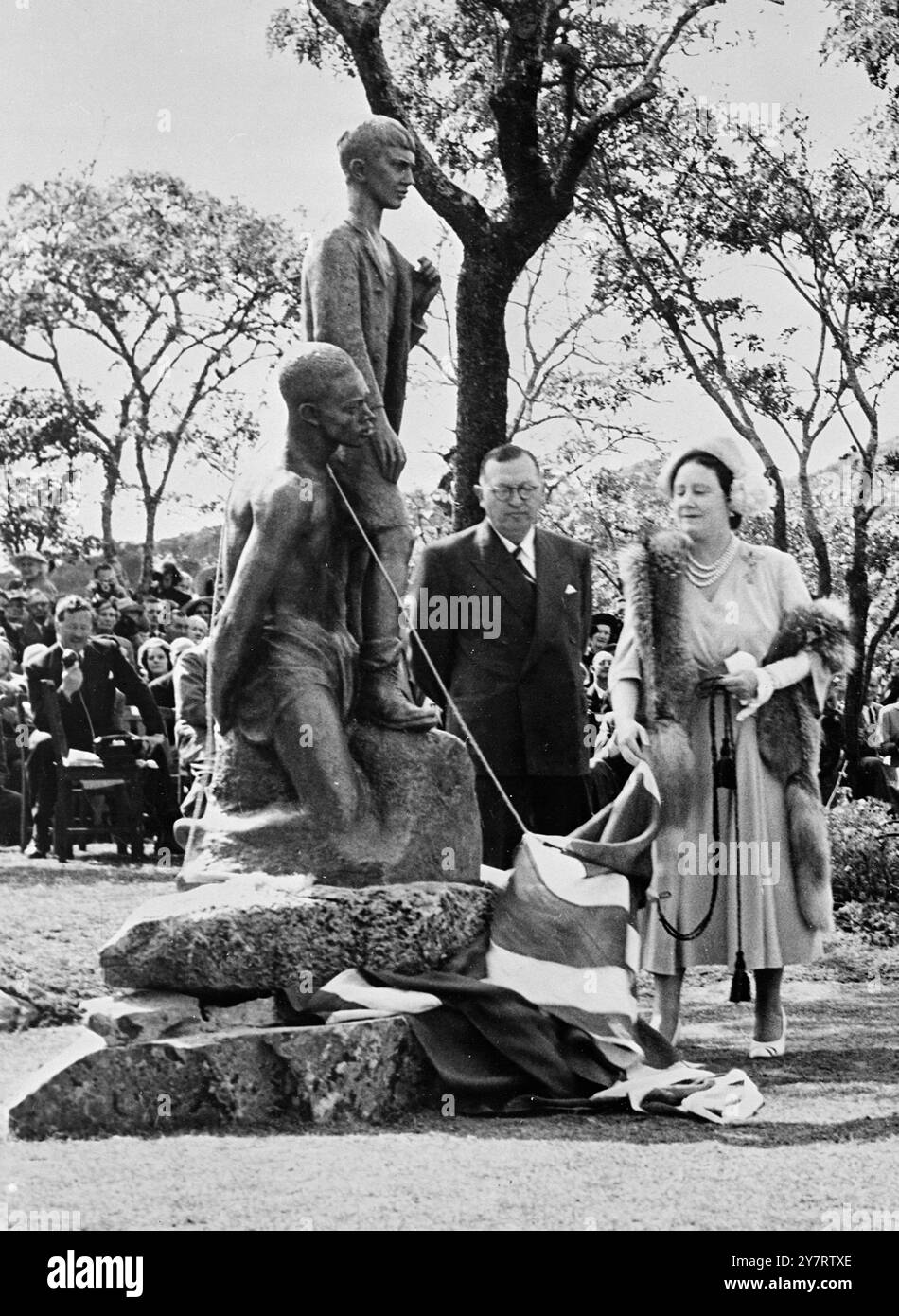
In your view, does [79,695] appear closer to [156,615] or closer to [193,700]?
[156,615]

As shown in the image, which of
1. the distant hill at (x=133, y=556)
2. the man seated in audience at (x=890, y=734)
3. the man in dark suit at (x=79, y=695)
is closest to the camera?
the man in dark suit at (x=79, y=695)

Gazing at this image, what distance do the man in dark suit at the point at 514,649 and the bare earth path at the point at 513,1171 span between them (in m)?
1.56

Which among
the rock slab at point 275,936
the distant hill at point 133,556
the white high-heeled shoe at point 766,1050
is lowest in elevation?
the white high-heeled shoe at point 766,1050

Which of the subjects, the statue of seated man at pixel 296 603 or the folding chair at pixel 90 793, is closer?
the statue of seated man at pixel 296 603

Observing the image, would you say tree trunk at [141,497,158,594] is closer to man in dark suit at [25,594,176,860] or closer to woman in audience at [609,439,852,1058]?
man in dark suit at [25,594,176,860]

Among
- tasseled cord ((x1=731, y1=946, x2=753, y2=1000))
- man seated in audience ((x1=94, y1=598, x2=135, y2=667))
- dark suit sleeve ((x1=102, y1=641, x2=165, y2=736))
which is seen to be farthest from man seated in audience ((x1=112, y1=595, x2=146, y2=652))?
tasseled cord ((x1=731, y1=946, x2=753, y2=1000))

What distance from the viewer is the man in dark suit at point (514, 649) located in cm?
768

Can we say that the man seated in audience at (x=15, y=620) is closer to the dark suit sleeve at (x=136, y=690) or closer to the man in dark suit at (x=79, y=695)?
the man in dark suit at (x=79, y=695)

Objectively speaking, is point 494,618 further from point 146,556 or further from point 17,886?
point 146,556

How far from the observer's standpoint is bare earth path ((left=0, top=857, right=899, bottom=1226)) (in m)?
4.58

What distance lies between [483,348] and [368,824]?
21.6 ft

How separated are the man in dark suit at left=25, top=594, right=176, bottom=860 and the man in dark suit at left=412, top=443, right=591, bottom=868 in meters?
3.86

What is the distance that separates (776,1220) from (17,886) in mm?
5849

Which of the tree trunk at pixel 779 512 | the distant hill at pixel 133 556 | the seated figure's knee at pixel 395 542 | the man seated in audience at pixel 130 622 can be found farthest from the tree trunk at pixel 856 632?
the distant hill at pixel 133 556
